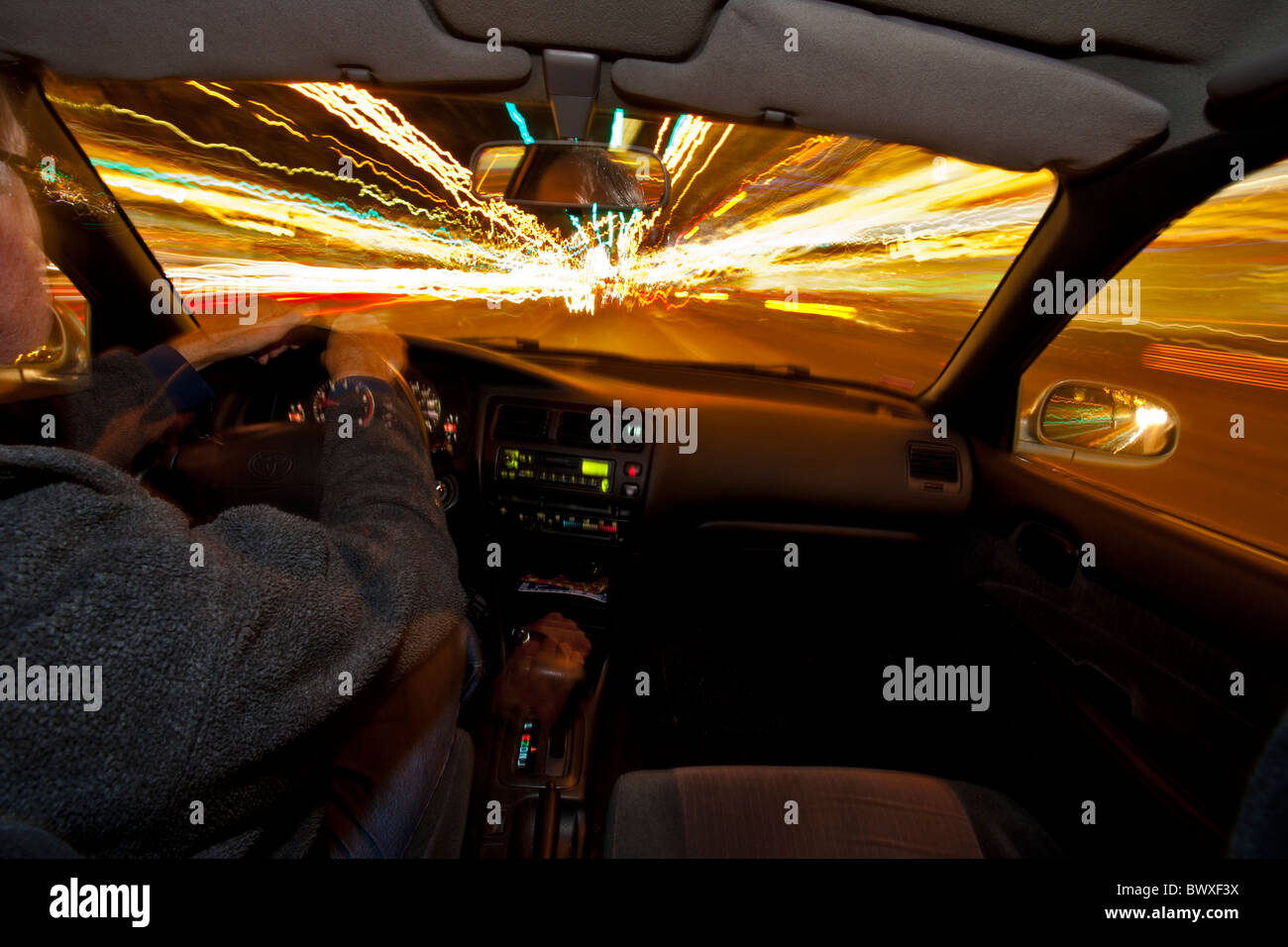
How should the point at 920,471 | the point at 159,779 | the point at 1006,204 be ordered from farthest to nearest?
the point at 920,471
the point at 1006,204
the point at 159,779

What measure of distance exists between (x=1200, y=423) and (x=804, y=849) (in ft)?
8.74

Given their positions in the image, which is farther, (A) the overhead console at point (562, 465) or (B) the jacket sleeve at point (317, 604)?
(A) the overhead console at point (562, 465)

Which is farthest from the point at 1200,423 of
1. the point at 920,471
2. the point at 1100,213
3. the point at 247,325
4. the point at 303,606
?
the point at 247,325

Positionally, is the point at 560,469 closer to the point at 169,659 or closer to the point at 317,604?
the point at 317,604

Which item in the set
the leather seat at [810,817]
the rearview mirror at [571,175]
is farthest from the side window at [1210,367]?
the rearview mirror at [571,175]

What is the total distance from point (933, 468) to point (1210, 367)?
1.36m

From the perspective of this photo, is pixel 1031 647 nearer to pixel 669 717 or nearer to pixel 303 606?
pixel 669 717

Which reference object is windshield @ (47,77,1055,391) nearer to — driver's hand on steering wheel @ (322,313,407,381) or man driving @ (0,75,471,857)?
driver's hand on steering wheel @ (322,313,407,381)

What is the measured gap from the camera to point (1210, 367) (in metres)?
2.96

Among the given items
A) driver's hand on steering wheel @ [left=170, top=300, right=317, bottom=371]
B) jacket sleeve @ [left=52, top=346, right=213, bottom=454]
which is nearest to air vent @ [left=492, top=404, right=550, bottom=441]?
driver's hand on steering wheel @ [left=170, top=300, right=317, bottom=371]

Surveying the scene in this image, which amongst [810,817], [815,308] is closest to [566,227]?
[810,817]

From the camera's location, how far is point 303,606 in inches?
39.8

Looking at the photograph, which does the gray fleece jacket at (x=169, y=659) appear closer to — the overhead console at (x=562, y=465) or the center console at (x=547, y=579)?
the center console at (x=547, y=579)

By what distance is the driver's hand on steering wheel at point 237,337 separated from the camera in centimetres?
213
